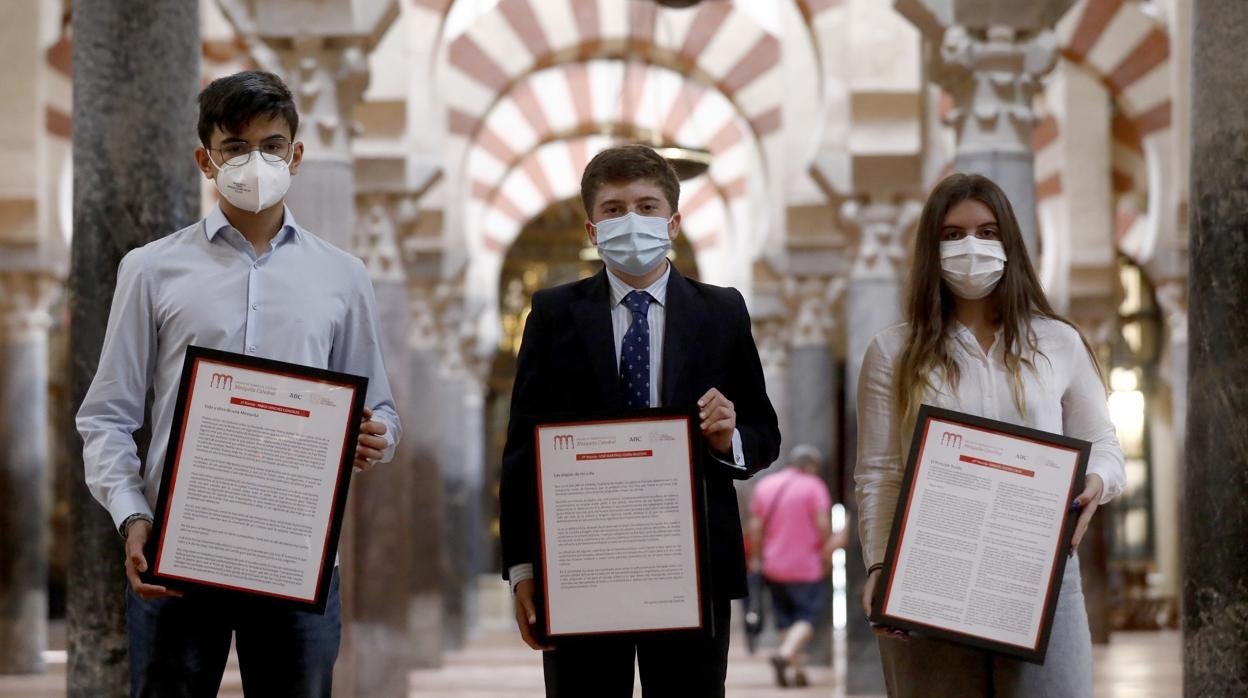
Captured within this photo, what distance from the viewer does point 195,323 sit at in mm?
3385

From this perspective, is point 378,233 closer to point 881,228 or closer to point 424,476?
point 881,228

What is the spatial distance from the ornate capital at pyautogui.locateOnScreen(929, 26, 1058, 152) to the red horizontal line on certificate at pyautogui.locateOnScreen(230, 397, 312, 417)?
5768 millimetres

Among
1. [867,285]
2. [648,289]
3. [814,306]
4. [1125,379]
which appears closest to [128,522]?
[648,289]

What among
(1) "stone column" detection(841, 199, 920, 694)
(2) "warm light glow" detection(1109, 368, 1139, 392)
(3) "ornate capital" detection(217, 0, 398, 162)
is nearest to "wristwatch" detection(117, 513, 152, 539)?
(3) "ornate capital" detection(217, 0, 398, 162)

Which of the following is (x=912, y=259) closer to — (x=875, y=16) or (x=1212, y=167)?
(x=1212, y=167)

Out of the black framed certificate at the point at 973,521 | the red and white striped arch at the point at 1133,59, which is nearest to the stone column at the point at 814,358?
the red and white striped arch at the point at 1133,59

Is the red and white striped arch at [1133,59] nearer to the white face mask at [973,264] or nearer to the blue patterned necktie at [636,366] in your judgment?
the white face mask at [973,264]

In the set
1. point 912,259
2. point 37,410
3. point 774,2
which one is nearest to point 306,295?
point 912,259

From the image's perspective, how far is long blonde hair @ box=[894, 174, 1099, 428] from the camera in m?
3.70

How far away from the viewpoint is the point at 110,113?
555cm

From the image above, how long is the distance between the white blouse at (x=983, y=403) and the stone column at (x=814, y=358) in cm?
1213

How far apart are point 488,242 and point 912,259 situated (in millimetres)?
20259

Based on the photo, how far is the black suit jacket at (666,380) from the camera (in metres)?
3.54

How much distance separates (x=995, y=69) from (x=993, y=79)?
51 mm
